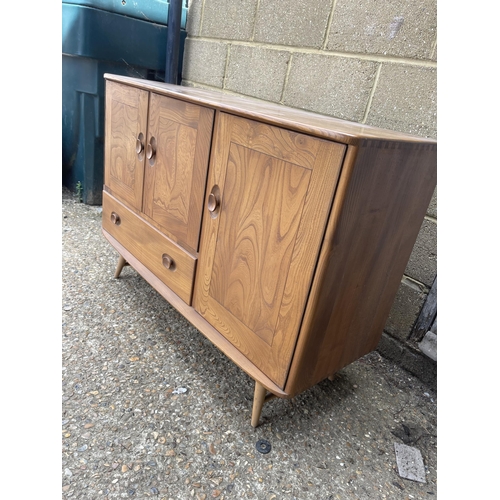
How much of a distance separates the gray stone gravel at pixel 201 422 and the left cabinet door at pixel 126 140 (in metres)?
0.49

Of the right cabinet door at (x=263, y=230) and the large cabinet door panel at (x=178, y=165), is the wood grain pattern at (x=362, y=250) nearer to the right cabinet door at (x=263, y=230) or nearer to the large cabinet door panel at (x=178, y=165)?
the right cabinet door at (x=263, y=230)

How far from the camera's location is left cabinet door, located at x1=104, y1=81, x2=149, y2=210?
1373 millimetres

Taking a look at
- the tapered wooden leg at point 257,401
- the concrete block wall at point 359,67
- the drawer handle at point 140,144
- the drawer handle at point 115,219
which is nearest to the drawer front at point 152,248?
the drawer handle at point 115,219

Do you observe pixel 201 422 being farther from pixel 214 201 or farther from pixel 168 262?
pixel 214 201

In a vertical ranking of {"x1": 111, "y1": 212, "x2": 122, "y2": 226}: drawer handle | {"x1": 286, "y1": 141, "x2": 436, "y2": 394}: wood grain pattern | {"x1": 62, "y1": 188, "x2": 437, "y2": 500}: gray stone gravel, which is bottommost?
{"x1": 62, "y1": 188, "x2": 437, "y2": 500}: gray stone gravel

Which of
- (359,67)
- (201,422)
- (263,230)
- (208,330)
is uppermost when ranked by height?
(359,67)

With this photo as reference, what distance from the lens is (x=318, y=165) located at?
807 mm

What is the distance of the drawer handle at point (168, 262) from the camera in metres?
1.31

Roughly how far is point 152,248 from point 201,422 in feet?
2.05

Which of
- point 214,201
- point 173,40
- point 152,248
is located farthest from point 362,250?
point 173,40

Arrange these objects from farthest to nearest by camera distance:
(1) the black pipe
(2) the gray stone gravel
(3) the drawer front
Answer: (1) the black pipe < (3) the drawer front < (2) the gray stone gravel

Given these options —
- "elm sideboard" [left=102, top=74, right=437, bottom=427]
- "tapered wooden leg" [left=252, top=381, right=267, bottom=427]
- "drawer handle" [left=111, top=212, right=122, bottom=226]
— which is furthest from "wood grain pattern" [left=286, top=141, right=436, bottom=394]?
"drawer handle" [left=111, top=212, right=122, bottom=226]

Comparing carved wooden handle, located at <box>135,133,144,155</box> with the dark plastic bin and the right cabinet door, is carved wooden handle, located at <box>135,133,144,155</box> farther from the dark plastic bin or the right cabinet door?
the dark plastic bin

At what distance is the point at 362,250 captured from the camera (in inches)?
37.3
